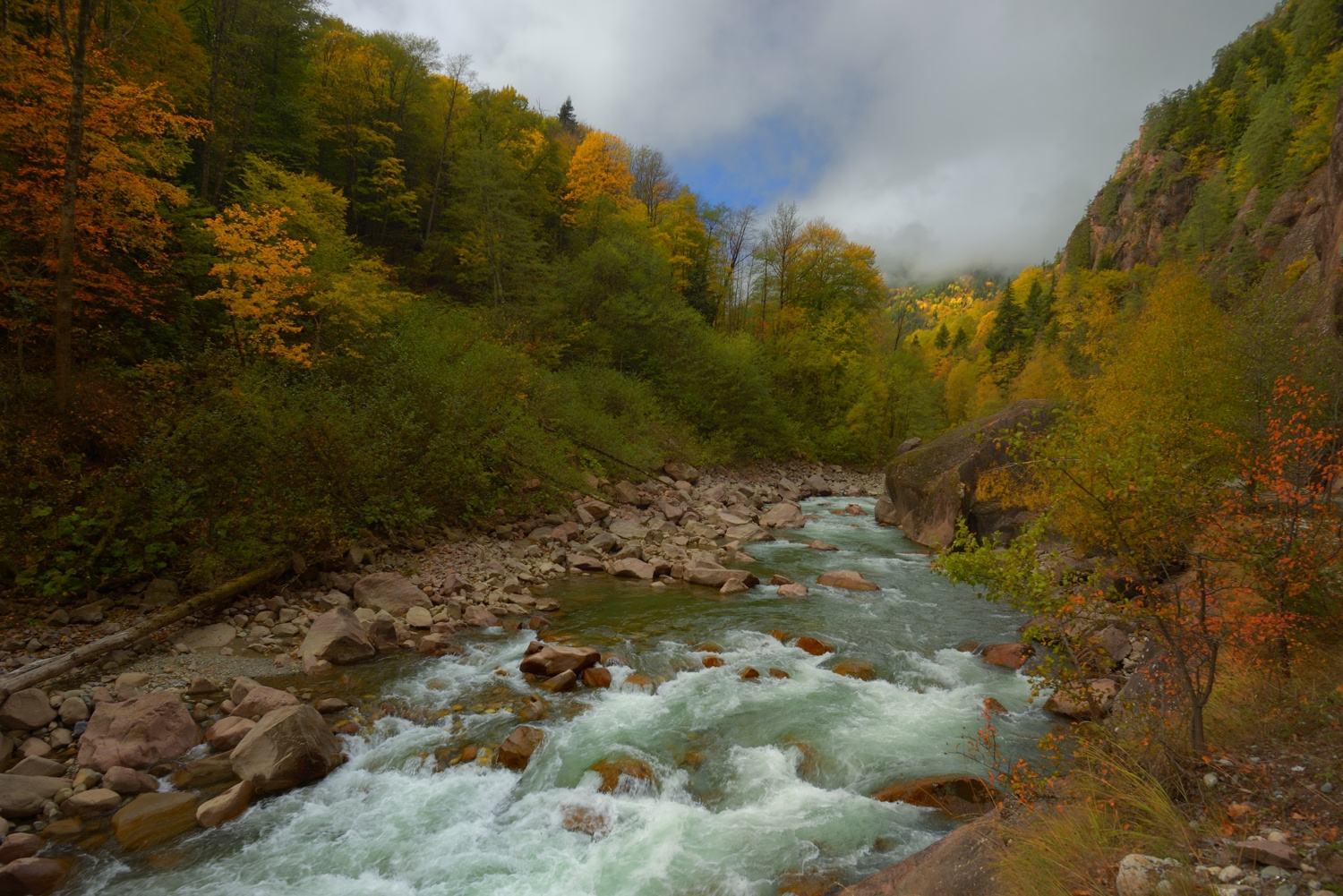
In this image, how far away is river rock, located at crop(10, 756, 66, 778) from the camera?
5.38m

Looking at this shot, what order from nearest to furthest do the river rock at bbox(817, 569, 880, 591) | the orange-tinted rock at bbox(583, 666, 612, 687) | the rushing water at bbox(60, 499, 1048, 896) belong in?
1. the rushing water at bbox(60, 499, 1048, 896)
2. the orange-tinted rock at bbox(583, 666, 612, 687)
3. the river rock at bbox(817, 569, 880, 591)

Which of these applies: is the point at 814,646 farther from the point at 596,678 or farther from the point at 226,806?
the point at 226,806

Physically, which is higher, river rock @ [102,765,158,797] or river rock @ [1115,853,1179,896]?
river rock @ [1115,853,1179,896]

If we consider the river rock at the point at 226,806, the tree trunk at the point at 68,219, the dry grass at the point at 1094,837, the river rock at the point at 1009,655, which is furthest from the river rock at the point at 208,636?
the river rock at the point at 1009,655

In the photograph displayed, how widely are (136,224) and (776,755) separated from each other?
1517 cm

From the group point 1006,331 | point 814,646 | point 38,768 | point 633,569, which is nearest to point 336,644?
point 38,768

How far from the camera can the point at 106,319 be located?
13.2m

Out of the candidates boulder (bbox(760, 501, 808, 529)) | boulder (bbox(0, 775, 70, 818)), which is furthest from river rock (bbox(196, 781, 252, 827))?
boulder (bbox(760, 501, 808, 529))

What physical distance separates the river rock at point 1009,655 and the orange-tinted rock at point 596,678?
6255mm

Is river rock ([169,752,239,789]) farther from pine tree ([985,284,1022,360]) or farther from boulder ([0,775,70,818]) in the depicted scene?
pine tree ([985,284,1022,360])

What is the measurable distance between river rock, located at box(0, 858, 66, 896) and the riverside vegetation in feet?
0.10

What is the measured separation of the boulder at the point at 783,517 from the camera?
20.3 m

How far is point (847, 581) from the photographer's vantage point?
13453mm

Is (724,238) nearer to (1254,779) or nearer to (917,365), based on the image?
(917,365)
